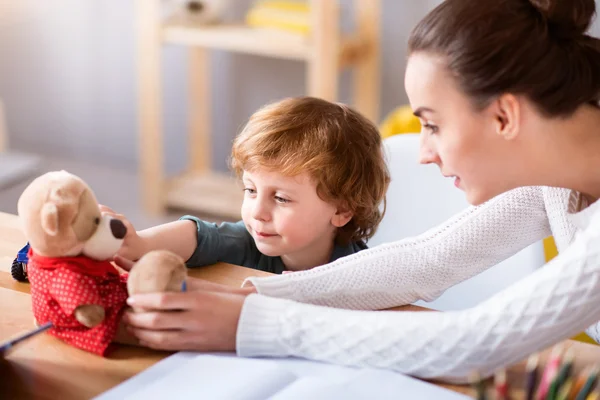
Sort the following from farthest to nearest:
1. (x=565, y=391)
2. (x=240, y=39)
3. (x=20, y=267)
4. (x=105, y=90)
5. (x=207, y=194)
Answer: (x=105, y=90) → (x=207, y=194) → (x=240, y=39) → (x=20, y=267) → (x=565, y=391)

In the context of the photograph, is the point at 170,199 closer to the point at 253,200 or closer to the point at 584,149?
the point at 253,200

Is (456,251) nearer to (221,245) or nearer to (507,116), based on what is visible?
(507,116)

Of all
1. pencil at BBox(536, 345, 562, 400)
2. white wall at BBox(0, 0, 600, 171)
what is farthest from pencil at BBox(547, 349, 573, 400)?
white wall at BBox(0, 0, 600, 171)

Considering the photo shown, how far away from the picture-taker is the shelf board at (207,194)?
3035 mm

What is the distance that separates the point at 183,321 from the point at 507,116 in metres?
0.44

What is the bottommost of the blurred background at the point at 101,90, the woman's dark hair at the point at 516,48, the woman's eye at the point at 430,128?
the blurred background at the point at 101,90

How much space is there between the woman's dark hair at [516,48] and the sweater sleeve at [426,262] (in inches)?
9.0

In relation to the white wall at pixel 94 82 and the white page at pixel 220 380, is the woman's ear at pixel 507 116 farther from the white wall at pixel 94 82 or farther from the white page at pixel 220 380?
the white wall at pixel 94 82

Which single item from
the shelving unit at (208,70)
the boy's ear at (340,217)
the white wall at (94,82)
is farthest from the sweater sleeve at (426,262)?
the white wall at (94,82)

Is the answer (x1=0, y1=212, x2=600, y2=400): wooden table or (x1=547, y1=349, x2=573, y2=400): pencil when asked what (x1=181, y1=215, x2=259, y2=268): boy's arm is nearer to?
(x1=0, y1=212, x2=600, y2=400): wooden table

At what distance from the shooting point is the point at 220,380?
85 cm

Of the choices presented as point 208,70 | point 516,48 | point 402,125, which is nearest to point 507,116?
point 516,48

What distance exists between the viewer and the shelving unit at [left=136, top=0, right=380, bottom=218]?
2670 millimetres

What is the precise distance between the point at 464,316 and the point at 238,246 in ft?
1.64
